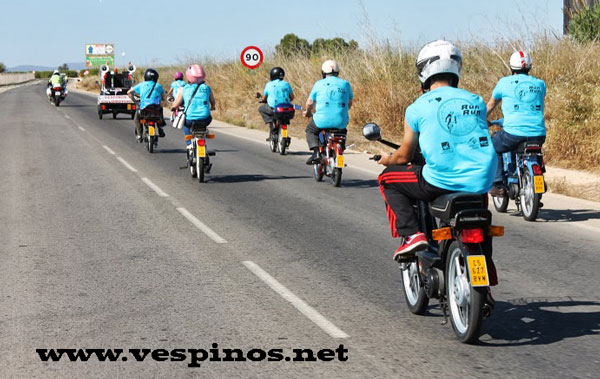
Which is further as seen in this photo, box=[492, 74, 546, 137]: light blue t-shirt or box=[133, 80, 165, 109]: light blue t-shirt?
box=[133, 80, 165, 109]: light blue t-shirt

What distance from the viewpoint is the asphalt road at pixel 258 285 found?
5273 millimetres

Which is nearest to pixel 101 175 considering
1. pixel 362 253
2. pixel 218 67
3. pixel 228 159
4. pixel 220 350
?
pixel 228 159

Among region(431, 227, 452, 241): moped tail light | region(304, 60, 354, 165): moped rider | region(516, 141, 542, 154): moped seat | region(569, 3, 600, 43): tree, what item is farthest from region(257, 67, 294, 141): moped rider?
region(431, 227, 452, 241): moped tail light

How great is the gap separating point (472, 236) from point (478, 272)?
244 millimetres

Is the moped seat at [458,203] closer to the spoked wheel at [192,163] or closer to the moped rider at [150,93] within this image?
the spoked wheel at [192,163]

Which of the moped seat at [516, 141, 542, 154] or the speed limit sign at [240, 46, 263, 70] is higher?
the speed limit sign at [240, 46, 263, 70]

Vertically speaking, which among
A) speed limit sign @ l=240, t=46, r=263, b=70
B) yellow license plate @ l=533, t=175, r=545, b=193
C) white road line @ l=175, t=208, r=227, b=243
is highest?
speed limit sign @ l=240, t=46, r=263, b=70

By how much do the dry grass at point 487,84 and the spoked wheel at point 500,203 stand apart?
4365 millimetres

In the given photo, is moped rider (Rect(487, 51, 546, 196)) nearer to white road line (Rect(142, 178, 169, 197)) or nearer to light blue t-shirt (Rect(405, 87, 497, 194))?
light blue t-shirt (Rect(405, 87, 497, 194))

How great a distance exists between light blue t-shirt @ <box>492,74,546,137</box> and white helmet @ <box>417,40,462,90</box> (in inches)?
204

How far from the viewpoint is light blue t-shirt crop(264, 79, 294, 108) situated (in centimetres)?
1908

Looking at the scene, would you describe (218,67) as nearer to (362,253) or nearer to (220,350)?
(362,253)

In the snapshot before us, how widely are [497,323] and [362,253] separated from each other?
2784 mm

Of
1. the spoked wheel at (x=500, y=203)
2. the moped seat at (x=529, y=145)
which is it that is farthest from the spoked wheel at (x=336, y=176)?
the moped seat at (x=529, y=145)
